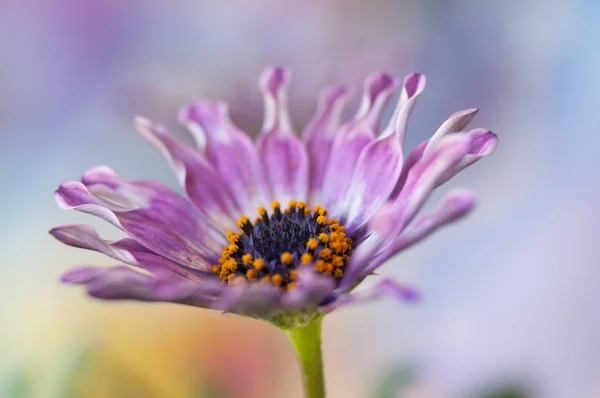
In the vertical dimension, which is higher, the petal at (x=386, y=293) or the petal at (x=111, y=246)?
the petal at (x=111, y=246)

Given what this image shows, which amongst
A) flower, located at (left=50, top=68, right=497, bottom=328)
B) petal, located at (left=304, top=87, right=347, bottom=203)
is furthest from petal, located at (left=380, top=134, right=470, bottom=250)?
petal, located at (left=304, top=87, right=347, bottom=203)

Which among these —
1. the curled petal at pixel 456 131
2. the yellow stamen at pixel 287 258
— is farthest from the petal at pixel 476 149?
the yellow stamen at pixel 287 258

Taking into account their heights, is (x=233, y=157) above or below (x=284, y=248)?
above

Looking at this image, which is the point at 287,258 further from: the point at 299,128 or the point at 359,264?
the point at 299,128

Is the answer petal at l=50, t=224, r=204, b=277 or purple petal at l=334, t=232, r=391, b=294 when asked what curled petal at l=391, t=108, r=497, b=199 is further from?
petal at l=50, t=224, r=204, b=277

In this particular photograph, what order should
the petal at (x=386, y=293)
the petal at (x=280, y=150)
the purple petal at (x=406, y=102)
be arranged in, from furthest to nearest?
the petal at (x=280, y=150)
the purple petal at (x=406, y=102)
the petal at (x=386, y=293)

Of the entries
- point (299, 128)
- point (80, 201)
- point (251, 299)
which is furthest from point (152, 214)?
point (299, 128)

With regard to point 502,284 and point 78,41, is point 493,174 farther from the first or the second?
point 78,41

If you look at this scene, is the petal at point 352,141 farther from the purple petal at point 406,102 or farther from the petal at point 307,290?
the petal at point 307,290
